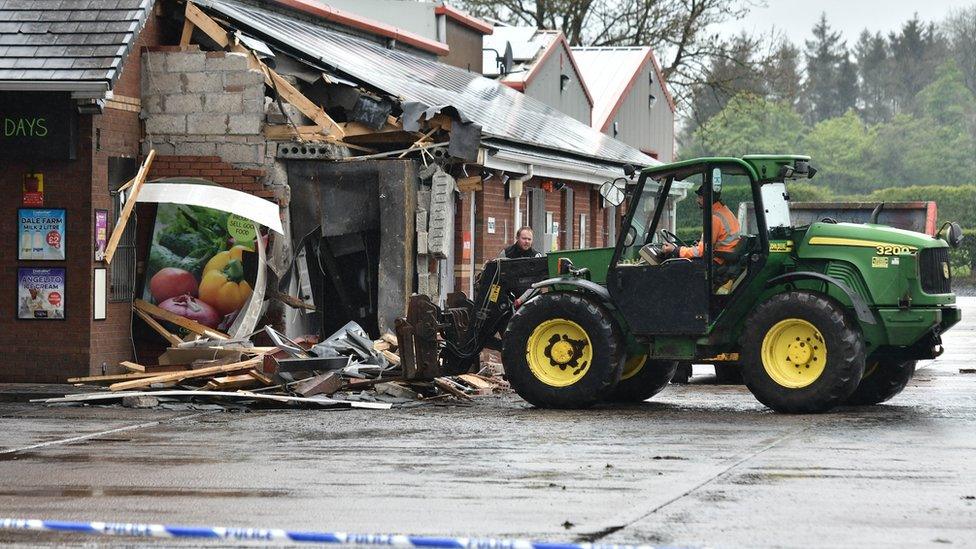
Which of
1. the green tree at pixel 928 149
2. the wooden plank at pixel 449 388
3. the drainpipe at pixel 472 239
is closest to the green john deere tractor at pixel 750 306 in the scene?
the wooden plank at pixel 449 388

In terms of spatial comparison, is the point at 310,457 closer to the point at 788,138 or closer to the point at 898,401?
the point at 898,401

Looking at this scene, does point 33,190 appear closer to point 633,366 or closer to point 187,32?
point 187,32

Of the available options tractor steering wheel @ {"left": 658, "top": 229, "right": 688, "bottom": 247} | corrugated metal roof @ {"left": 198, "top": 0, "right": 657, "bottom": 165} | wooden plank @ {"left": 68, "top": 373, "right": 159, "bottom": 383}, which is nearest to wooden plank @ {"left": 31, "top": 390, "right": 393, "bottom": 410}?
wooden plank @ {"left": 68, "top": 373, "right": 159, "bottom": 383}

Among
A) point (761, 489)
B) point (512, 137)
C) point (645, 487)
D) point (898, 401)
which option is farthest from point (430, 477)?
point (512, 137)

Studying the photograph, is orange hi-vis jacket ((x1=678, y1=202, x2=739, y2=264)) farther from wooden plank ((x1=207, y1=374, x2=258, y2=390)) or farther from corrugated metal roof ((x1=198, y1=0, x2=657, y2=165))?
corrugated metal roof ((x1=198, y1=0, x2=657, y2=165))

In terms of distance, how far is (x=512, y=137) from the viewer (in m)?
22.4

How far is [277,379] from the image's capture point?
55.1 ft

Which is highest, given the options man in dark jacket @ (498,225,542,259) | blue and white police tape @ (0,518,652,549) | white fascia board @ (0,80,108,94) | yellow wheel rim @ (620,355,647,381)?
white fascia board @ (0,80,108,94)

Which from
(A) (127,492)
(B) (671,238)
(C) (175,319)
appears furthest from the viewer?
(C) (175,319)

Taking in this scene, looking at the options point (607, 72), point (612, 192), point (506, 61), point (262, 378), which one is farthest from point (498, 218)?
point (607, 72)

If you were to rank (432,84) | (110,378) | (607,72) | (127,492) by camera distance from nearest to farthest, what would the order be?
(127,492) → (110,378) → (432,84) → (607,72)

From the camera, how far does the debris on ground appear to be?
1634cm

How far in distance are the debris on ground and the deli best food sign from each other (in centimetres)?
247

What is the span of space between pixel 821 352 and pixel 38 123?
8739mm
